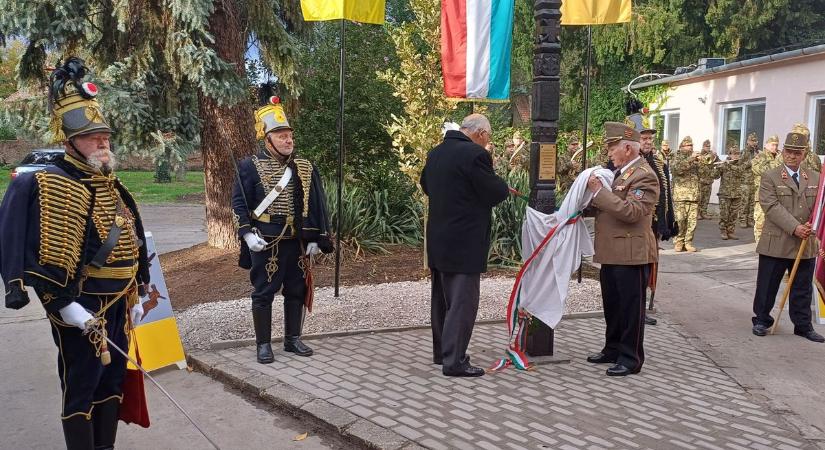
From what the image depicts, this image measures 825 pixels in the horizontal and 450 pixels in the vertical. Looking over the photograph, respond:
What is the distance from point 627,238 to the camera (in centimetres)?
542

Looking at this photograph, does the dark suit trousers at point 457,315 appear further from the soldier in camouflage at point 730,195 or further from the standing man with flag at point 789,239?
the soldier in camouflage at point 730,195

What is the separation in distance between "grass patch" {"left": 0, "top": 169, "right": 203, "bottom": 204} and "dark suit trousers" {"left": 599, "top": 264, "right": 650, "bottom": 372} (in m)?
19.6

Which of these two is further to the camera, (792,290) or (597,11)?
(597,11)

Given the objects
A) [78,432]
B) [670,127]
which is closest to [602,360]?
[78,432]

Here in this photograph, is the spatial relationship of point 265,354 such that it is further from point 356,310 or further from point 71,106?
point 71,106

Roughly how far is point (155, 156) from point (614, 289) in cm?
664

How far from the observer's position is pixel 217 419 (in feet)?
15.5

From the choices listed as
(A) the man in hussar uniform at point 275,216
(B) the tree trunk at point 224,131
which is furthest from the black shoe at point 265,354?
(B) the tree trunk at point 224,131

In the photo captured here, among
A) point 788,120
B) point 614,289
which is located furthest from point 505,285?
point 788,120

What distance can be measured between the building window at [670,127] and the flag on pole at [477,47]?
48.4ft

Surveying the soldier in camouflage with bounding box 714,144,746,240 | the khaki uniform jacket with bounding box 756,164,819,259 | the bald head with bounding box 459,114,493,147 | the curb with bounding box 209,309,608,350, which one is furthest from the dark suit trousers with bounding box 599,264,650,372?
the soldier in camouflage with bounding box 714,144,746,240

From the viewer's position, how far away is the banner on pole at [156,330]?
18.2ft

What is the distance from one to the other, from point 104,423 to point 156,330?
1889 millimetres

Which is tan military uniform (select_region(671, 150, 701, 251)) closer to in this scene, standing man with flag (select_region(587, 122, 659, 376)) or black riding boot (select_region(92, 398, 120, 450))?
standing man with flag (select_region(587, 122, 659, 376))
